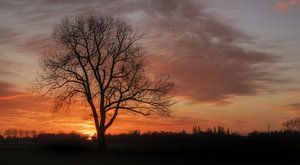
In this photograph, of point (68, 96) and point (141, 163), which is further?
point (68, 96)

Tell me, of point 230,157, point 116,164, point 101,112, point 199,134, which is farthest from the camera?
point 199,134

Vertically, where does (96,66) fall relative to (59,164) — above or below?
above

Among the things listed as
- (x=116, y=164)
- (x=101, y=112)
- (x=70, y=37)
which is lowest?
(x=116, y=164)

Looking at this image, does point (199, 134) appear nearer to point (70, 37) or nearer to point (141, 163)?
point (70, 37)

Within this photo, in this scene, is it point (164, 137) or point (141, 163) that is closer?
point (141, 163)

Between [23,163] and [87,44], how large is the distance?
70.5 ft

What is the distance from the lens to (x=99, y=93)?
56844mm

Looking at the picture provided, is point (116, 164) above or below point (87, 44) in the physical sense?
below

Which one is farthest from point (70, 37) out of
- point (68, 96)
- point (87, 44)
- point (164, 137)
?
point (164, 137)

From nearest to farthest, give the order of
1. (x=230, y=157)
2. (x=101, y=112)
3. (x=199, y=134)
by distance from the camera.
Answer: (x=230, y=157), (x=101, y=112), (x=199, y=134)

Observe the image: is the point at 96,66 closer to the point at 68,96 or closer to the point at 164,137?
the point at 68,96

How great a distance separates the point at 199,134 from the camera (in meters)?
93.2

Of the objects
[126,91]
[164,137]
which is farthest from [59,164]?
[164,137]

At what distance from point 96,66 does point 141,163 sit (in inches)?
788
